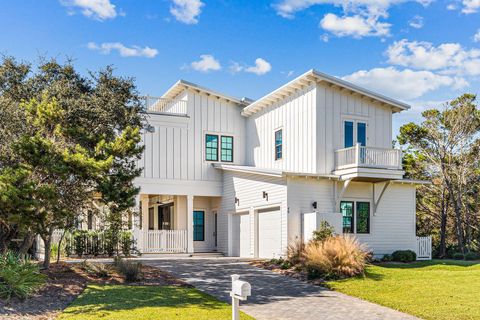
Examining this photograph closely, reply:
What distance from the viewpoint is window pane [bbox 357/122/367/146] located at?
24.0 metres

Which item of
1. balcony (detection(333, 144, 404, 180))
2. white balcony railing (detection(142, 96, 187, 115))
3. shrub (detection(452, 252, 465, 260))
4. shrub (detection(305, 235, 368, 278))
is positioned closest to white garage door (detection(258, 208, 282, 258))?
balcony (detection(333, 144, 404, 180))

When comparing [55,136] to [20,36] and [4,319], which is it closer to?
[20,36]

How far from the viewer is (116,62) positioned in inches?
682

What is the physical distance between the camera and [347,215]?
75.5ft

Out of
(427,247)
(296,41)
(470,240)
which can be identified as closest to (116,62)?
(296,41)

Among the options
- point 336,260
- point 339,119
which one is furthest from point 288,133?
point 336,260

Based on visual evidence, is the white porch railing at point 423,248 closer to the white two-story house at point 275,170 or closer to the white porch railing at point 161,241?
the white two-story house at point 275,170

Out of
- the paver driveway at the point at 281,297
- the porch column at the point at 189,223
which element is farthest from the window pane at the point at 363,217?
the porch column at the point at 189,223

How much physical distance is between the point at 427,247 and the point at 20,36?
62.7ft

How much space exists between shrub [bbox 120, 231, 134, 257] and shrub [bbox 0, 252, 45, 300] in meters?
4.41

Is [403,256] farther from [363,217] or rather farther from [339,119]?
[339,119]

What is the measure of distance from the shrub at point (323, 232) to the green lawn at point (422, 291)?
2085mm

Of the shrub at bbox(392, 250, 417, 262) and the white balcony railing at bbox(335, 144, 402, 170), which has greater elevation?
the white balcony railing at bbox(335, 144, 402, 170)

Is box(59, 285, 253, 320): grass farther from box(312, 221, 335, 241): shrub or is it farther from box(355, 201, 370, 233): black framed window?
box(355, 201, 370, 233): black framed window
